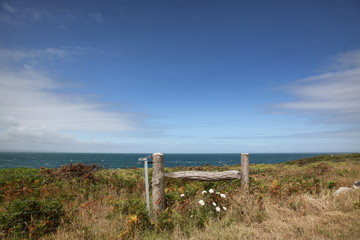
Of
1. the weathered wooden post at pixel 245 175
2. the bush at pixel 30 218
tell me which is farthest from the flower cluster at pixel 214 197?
the bush at pixel 30 218

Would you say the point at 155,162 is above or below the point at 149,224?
above

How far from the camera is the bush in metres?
4.51

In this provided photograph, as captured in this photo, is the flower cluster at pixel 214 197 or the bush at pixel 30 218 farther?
the flower cluster at pixel 214 197

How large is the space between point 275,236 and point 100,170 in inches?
412

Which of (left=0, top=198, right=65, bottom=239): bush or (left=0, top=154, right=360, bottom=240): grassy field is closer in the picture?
(left=0, top=154, right=360, bottom=240): grassy field

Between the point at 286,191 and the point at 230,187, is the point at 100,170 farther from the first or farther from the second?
the point at 286,191

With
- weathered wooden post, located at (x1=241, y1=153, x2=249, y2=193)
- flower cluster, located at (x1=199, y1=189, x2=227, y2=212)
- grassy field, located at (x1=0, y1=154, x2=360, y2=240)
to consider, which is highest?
weathered wooden post, located at (x1=241, y1=153, x2=249, y2=193)

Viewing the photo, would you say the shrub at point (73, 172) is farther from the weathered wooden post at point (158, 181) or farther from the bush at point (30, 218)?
the weathered wooden post at point (158, 181)

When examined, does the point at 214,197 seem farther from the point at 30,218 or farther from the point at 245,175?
the point at 30,218

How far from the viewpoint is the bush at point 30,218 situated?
14.8 feet

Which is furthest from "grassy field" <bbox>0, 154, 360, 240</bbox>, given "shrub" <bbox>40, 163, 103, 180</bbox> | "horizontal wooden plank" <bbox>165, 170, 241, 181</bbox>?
"shrub" <bbox>40, 163, 103, 180</bbox>

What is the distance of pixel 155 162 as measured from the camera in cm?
530

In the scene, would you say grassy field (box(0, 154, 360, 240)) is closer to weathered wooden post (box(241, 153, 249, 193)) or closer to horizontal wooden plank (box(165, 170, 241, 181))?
weathered wooden post (box(241, 153, 249, 193))

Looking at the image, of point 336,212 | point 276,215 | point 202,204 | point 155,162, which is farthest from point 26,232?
point 336,212
